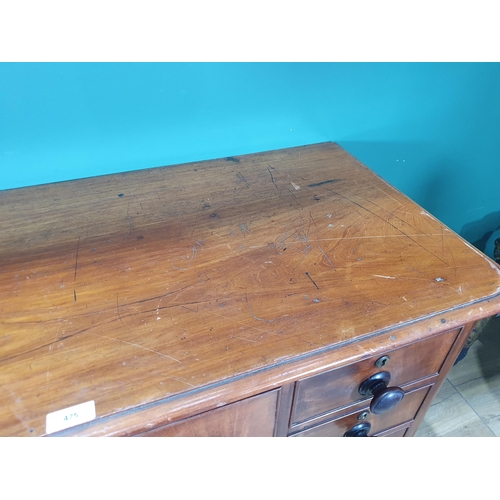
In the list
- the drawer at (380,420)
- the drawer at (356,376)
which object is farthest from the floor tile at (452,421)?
the drawer at (356,376)

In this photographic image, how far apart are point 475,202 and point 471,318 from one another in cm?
111

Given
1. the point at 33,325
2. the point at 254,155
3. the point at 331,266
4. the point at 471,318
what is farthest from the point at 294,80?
the point at 33,325

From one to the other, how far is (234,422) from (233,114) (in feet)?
2.20

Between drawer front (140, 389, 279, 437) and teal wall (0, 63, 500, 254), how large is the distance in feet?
1.97

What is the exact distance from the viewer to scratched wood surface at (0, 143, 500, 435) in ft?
1.64

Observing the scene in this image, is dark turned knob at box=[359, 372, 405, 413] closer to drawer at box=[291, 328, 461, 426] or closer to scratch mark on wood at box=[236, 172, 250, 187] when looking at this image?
drawer at box=[291, 328, 461, 426]

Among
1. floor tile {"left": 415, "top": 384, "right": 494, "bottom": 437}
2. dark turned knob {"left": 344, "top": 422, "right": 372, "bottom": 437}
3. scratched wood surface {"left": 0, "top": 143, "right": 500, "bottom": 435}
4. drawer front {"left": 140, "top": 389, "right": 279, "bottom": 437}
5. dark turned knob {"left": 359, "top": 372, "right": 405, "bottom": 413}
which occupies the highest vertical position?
scratched wood surface {"left": 0, "top": 143, "right": 500, "bottom": 435}

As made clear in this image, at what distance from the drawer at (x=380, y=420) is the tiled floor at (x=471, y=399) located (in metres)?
0.51

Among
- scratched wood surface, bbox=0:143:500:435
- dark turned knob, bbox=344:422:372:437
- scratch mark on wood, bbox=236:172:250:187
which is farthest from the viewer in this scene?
scratch mark on wood, bbox=236:172:250:187

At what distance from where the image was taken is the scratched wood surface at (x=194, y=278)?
1.64ft

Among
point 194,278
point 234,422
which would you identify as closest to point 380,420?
point 234,422

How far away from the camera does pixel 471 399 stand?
135 cm

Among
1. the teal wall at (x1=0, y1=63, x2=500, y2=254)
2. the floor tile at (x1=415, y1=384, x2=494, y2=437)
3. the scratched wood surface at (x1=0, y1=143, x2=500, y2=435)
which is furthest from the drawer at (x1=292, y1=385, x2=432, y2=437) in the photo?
the teal wall at (x1=0, y1=63, x2=500, y2=254)
